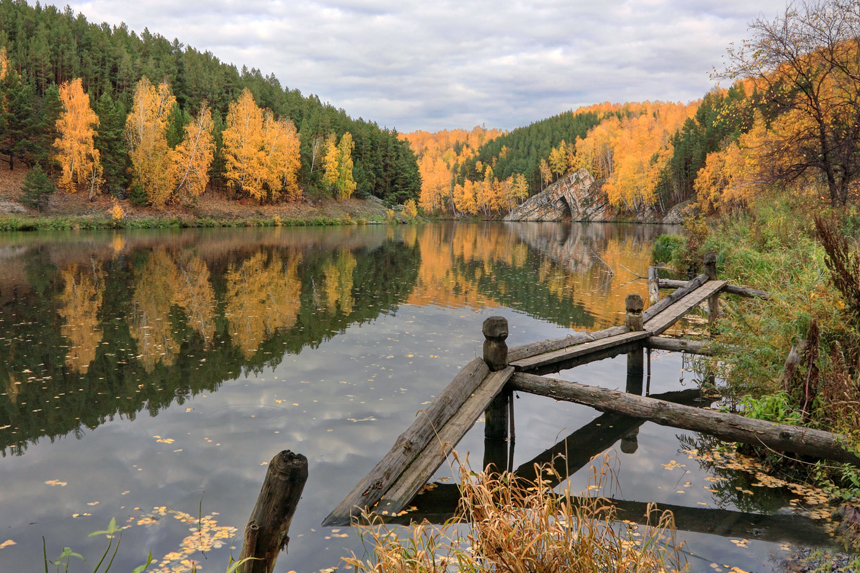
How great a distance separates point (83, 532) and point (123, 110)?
6213 cm

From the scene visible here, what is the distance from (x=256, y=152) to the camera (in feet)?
213

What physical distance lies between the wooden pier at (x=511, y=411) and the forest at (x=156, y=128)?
51.3 metres

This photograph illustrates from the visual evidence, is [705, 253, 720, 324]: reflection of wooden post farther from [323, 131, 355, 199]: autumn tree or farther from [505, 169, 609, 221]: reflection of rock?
[505, 169, 609, 221]: reflection of rock

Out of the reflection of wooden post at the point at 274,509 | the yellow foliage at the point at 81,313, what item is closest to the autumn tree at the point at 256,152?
the yellow foliage at the point at 81,313

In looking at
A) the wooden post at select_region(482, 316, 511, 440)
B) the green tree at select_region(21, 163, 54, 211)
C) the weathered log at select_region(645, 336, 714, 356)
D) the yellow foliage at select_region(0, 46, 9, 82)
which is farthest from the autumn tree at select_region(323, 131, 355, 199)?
the wooden post at select_region(482, 316, 511, 440)

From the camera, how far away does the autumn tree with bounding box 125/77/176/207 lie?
53594 millimetres

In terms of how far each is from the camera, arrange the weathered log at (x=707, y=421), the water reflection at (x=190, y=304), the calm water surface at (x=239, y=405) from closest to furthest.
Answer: the calm water surface at (x=239, y=405) < the weathered log at (x=707, y=421) < the water reflection at (x=190, y=304)

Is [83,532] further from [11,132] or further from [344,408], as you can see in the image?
[11,132]

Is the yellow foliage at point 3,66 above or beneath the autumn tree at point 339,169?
above

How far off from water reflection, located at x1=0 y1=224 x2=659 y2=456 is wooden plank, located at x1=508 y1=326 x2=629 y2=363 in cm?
508

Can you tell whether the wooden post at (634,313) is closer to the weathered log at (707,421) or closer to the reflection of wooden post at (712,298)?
the weathered log at (707,421)

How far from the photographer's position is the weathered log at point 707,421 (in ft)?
17.6

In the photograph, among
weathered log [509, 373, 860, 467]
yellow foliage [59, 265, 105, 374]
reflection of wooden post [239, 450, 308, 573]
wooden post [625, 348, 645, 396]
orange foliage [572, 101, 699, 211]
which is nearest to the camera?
reflection of wooden post [239, 450, 308, 573]

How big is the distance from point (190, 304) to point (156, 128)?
1849 inches
